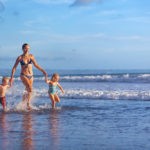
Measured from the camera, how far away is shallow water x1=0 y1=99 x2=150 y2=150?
4.75 m

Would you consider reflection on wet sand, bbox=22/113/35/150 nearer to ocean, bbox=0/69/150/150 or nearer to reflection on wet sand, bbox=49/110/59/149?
ocean, bbox=0/69/150/150

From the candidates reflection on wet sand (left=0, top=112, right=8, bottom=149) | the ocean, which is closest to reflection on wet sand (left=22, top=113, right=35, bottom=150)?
the ocean

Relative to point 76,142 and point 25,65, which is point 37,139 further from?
point 25,65

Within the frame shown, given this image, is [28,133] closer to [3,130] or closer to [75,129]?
[3,130]

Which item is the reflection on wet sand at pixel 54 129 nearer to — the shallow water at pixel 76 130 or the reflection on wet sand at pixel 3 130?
the shallow water at pixel 76 130

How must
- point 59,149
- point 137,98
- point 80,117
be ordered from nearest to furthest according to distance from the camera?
point 59,149, point 80,117, point 137,98

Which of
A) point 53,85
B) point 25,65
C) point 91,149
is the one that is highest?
point 25,65

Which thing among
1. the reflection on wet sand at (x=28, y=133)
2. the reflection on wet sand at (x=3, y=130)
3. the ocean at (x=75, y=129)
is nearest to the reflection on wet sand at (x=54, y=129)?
the ocean at (x=75, y=129)

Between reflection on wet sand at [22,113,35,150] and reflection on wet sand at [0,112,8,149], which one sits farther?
reflection on wet sand at [0,112,8,149]

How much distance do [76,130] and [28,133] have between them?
880 mm

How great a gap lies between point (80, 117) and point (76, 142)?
262 centimetres

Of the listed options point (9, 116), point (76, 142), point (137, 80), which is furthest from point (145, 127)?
point (137, 80)

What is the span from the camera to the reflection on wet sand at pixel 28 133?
4703 millimetres

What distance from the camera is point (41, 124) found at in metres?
6.50
